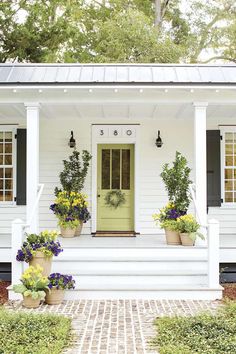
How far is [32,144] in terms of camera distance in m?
7.91

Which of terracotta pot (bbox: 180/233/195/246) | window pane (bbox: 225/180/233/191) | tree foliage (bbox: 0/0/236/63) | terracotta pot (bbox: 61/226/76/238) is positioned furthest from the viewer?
tree foliage (bbox: 0/0/236/63)

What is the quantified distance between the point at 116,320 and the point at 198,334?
3.97 feet

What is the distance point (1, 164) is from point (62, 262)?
3382 mm

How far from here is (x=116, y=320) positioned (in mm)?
5793

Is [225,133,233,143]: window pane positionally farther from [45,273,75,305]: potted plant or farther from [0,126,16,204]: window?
[45,273,75,305]: potted plant

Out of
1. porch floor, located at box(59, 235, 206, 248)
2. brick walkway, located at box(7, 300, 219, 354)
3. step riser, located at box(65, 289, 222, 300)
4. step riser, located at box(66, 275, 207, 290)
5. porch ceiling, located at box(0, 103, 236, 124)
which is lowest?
brick walkway, located at box(7, 300, 219, 354)

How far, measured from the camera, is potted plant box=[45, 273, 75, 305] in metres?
6.55

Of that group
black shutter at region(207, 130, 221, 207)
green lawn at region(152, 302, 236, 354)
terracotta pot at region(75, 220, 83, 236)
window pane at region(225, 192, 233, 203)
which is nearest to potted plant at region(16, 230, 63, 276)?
green lawn at region(152, 302, 236, 354)

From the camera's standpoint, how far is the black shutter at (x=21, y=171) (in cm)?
984

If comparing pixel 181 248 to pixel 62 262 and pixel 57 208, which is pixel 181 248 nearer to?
pixel 62 262

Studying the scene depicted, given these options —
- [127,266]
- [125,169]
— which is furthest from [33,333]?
[125,169]

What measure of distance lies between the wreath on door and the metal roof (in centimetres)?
261

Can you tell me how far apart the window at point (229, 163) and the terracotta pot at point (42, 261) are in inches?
183

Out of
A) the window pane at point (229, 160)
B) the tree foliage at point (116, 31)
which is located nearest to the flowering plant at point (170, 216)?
the window pane at point (229, 160)
